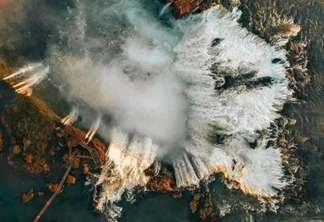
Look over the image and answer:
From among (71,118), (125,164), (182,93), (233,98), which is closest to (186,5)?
(182,93)

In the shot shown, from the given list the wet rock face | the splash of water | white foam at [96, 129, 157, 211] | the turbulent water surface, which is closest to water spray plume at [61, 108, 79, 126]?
the turbulent water surface

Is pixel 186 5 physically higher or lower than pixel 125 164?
higher

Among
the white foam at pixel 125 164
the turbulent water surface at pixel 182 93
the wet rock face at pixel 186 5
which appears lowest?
the white foam at pixel 125 164

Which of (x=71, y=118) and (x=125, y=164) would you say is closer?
(x=71, y=118)

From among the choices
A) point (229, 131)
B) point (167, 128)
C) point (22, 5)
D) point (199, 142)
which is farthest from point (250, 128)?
point (22, 5)

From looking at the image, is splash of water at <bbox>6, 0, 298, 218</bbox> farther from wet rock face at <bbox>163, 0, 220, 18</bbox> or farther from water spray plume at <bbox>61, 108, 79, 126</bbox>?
water spray plume at <bbox>61, 108, 79, 126</bbox>

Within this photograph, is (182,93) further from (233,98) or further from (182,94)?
(233,98)

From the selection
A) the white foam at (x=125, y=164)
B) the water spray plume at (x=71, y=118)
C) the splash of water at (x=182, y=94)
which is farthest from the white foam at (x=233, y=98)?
the water spray plume at (x=71, y=118)

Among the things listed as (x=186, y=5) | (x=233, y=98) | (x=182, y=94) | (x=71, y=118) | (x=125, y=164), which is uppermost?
(x=186, y=5)

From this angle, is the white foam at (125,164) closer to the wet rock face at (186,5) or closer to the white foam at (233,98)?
the white foam at (233,98)
